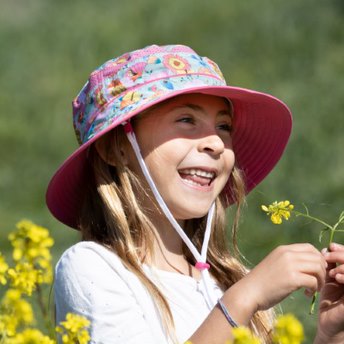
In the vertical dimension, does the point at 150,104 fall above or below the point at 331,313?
above

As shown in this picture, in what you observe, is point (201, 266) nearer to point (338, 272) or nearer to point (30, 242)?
point (338, 272)

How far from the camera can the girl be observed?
8.96 ft

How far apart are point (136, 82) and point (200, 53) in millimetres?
5412

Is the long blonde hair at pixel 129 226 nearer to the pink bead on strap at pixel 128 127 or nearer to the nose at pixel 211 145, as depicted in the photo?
the pink bead on strap at pixel 128 127

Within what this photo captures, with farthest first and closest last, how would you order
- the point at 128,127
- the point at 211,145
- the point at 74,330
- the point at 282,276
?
the point at 128,127
the point at 211,145
the point at 282,276
the point at 74,330

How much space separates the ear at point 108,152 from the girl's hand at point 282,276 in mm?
715

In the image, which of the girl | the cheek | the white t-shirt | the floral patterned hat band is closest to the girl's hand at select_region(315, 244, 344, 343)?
the girl

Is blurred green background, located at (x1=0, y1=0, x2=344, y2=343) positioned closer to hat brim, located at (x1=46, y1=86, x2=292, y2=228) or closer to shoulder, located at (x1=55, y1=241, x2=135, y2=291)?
hat brim, located at (x1=46, y1=86, x2=292, y2=228)

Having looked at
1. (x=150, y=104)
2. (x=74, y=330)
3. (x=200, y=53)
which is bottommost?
(x=74, y=330)

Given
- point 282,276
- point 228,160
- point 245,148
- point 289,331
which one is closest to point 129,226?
point 228,160

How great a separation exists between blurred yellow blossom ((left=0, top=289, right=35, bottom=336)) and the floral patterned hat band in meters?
0.93

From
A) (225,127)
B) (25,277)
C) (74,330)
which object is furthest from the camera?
(225,127)

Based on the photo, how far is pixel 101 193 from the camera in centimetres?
300

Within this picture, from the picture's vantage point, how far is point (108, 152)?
3.07m
